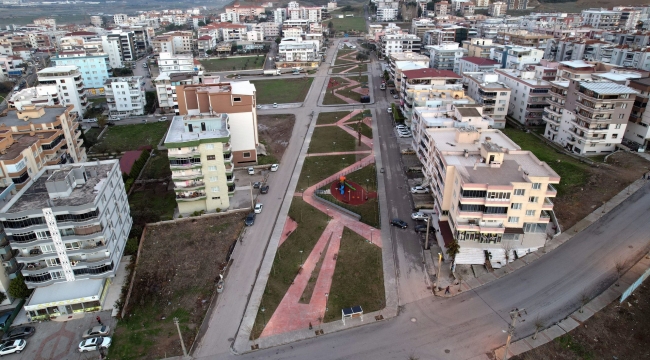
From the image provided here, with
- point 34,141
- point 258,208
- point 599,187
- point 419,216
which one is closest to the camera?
point 419,216

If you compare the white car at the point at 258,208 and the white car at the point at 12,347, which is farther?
the white car at the point at 258,208

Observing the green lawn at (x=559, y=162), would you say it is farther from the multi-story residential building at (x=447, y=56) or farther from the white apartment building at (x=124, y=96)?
the white apartment building at (x=124, y=96)

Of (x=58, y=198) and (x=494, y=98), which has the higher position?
(x=494, y=98)

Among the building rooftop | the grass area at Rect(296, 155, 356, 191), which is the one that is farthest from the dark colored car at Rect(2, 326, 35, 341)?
the grass area at Rect(296, 155, 356, 191)

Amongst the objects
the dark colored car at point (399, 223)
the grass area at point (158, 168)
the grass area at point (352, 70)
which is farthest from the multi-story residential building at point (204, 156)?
the grass area at point (352, 70)

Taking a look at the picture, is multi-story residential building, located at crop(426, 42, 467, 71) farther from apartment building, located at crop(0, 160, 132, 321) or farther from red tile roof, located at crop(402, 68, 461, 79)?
apartment building, located at crop(0, 160, 132, 321)

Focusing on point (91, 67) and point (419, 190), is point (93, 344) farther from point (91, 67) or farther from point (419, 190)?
point (91, 67)

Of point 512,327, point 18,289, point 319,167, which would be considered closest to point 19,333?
point 18,289

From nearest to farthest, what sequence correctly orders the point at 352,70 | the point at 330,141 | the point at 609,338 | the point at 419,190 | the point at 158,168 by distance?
the point at 609,338, the point at 419,190, the point at 158,168, the point at 330,141, the point at 352,70
